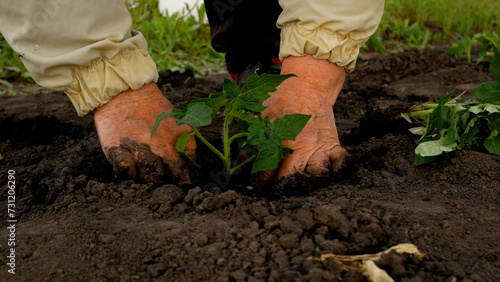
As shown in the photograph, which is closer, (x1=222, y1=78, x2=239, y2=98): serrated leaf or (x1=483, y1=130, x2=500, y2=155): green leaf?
(x1=222, y1=78, x2=239, y2=98): serrated leaf

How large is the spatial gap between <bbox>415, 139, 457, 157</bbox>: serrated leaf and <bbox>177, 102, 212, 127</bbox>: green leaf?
0.82 m

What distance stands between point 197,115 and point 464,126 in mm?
1064

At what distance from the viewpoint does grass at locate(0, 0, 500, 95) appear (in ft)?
13.8

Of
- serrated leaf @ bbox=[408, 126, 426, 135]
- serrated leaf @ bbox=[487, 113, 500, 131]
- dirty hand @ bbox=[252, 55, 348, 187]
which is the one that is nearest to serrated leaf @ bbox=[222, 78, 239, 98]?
dirty hand @ bbox=[252, 55, 348, 187]

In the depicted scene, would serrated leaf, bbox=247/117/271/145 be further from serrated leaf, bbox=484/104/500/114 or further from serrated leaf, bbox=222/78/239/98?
serrated leaf, bbox=484/104/500/114

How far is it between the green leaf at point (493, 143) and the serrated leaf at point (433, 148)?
0.47 feet

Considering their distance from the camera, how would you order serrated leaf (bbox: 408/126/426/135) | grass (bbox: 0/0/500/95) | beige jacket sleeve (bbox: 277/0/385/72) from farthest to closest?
1. grass (bbox: 0/0/500/95)
2. serrated leaf (bbox: 408/126/426/135)
3. beige jacket sleeve (bbox: 277/0/385/72)

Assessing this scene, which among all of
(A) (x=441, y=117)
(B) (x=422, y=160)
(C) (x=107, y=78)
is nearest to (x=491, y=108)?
(A) (x=441, y=117)

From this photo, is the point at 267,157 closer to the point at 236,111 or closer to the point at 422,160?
the point at 236,111

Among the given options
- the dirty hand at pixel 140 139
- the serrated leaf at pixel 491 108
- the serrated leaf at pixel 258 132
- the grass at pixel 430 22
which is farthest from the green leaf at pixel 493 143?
the grass at pixel 430 22

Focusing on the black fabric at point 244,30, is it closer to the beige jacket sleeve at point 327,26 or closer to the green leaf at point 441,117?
the beige jacket sleeve at point 327,26

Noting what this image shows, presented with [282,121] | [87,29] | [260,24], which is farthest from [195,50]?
[282,121]

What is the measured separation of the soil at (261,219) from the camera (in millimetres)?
1221

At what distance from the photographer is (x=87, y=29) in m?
1.74
